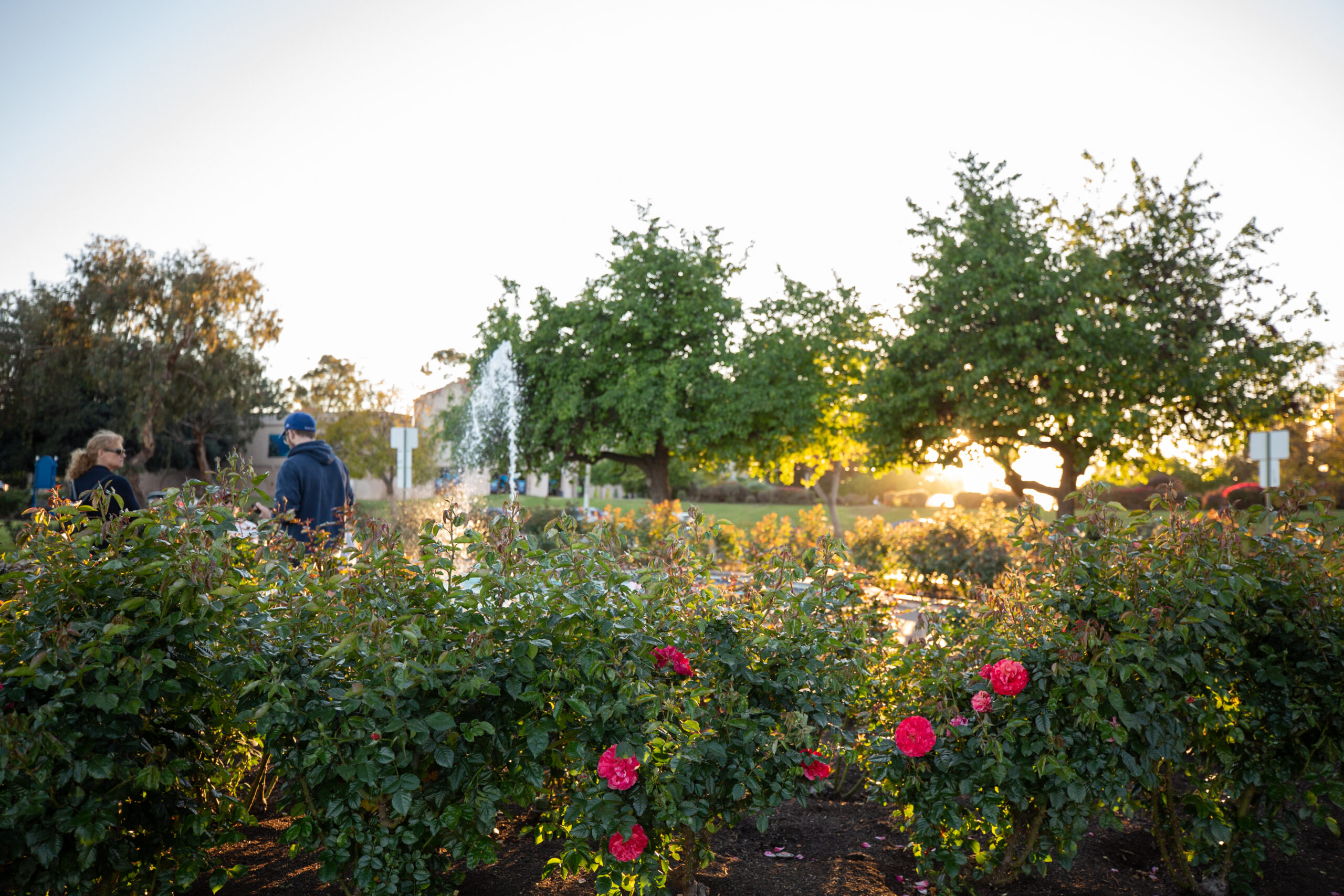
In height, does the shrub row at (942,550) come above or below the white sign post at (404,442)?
below

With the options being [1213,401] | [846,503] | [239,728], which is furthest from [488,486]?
[846,503]

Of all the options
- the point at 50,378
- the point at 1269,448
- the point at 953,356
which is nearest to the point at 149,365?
the point at 50,378

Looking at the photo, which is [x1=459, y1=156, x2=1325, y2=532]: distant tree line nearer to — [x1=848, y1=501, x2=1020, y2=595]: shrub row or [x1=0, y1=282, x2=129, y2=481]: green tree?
[x1=848, y1=501, x2=1020, y2=595]: shrub row

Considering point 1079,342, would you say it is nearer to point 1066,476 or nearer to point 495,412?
point 1066,476

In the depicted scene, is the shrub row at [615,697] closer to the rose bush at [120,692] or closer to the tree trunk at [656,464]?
the rose bush at [120,692]

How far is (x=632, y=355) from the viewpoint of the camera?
18469 millimetres

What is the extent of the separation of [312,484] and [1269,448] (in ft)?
42.1

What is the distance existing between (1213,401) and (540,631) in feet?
55.7

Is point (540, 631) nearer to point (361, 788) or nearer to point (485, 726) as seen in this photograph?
point (485, 726)

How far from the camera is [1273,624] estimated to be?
2928 mm

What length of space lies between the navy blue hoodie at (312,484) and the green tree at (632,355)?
11600mm

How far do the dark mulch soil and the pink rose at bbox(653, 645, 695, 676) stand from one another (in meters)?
0.91

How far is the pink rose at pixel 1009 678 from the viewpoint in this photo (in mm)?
2496

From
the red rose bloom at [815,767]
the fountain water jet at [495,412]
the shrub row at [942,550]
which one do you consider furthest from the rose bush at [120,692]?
the fountain water jet at [495,412]
